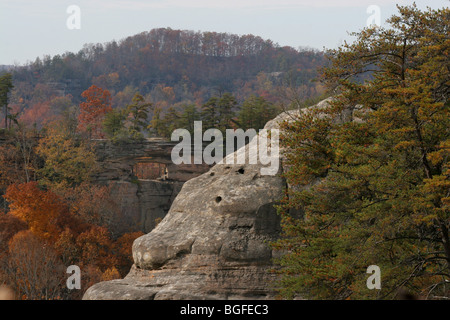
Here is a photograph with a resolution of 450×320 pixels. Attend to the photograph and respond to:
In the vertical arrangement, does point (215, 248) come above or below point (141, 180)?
above

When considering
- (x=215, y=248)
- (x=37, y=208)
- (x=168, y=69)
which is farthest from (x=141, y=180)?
(x=168, y=69)

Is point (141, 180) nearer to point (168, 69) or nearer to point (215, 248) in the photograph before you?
point (215, 248)

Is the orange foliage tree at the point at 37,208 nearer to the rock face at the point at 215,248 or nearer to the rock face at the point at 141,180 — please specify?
the rock face at the point at 141,180

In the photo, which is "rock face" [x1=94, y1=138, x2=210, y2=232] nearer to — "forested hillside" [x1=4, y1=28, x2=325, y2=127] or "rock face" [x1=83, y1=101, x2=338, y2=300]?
"rock face" [x1=83, y1=101, x2=338, y2=300]

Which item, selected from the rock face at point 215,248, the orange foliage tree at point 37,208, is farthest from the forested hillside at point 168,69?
→ the rock face at point 215,248

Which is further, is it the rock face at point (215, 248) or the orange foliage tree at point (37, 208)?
the orange foliage tree at point (37, 208)

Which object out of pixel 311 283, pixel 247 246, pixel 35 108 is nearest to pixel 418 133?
pixel 311 283

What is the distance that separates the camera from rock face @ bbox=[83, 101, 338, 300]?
16391 millimetres

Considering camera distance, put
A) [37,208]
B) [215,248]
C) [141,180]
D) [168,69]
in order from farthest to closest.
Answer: [168,69] < [141,180] < [37,208] < [215,248]

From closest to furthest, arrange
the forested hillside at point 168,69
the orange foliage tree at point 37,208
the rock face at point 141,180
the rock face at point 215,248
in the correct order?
the rock face at point 215,248
the orange foliage tree at point 37,208
the rock face at point 141,180
the forested hillside at point 168,69

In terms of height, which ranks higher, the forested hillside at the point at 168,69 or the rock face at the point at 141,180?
the forested hillside at the point at 168,69

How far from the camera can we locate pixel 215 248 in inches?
668

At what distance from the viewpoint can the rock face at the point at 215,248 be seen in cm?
1639
